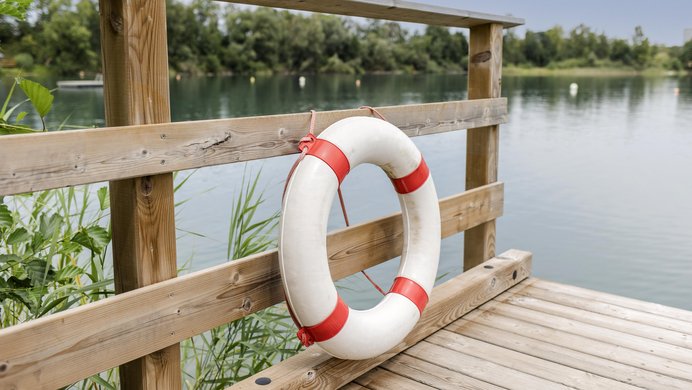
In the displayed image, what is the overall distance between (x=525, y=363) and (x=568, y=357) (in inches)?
5.8

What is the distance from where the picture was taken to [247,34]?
1682 inches

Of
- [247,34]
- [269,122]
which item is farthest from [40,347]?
[247,34]

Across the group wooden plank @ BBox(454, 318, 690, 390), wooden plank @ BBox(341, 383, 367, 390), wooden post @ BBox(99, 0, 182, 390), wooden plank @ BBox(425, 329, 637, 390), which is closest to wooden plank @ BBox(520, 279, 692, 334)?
wooden plank @ BBox(454, 318, 690, 390)

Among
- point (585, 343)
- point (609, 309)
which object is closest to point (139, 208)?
point (585, 343)

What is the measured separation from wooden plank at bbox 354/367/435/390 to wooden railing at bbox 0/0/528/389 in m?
0.29

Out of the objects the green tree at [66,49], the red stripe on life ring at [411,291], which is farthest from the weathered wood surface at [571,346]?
the green tree at [66,49]

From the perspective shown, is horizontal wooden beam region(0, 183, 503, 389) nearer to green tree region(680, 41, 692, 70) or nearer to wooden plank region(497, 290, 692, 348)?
wooden plank region(497, 290, 692, 348)

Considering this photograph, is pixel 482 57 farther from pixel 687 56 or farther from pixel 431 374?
pixel 687 56

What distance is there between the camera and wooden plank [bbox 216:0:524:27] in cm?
185

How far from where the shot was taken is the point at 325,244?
163cm

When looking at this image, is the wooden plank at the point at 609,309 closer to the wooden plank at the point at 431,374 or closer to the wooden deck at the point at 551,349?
the wooden deck at the point at 551,349

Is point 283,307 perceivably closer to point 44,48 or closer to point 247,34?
point 44,48

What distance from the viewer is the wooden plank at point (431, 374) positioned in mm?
1815

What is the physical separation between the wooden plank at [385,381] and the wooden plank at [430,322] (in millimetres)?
19
